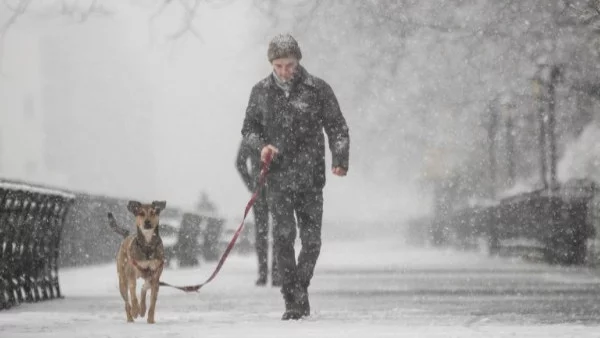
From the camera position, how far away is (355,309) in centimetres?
1228

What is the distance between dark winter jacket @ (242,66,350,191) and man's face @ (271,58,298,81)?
0.07 m

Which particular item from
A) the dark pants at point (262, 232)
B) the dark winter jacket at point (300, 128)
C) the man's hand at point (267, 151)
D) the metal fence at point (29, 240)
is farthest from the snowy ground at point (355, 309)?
the man's hand at point (267, 151)

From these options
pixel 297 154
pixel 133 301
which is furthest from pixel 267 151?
pixel 133 301

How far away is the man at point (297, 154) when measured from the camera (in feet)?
35.0

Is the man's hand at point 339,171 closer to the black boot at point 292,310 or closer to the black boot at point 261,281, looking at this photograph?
the black boot at point 292,310

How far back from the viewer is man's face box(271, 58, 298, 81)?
10445 millimetres

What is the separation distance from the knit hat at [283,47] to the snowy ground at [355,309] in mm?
1805

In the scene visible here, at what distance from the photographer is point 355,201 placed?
11094cm

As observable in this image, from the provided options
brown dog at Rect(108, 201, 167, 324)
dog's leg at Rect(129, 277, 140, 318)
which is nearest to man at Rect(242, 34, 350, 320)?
brown dog at Rect(108, 201, 167, 324)

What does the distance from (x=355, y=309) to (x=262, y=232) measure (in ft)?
14.8

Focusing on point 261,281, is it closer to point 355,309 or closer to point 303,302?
point 355,309

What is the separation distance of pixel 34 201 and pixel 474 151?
34228 mm

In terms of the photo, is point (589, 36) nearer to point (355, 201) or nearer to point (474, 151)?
point (474, 151)

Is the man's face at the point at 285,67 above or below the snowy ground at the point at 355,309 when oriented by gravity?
above
